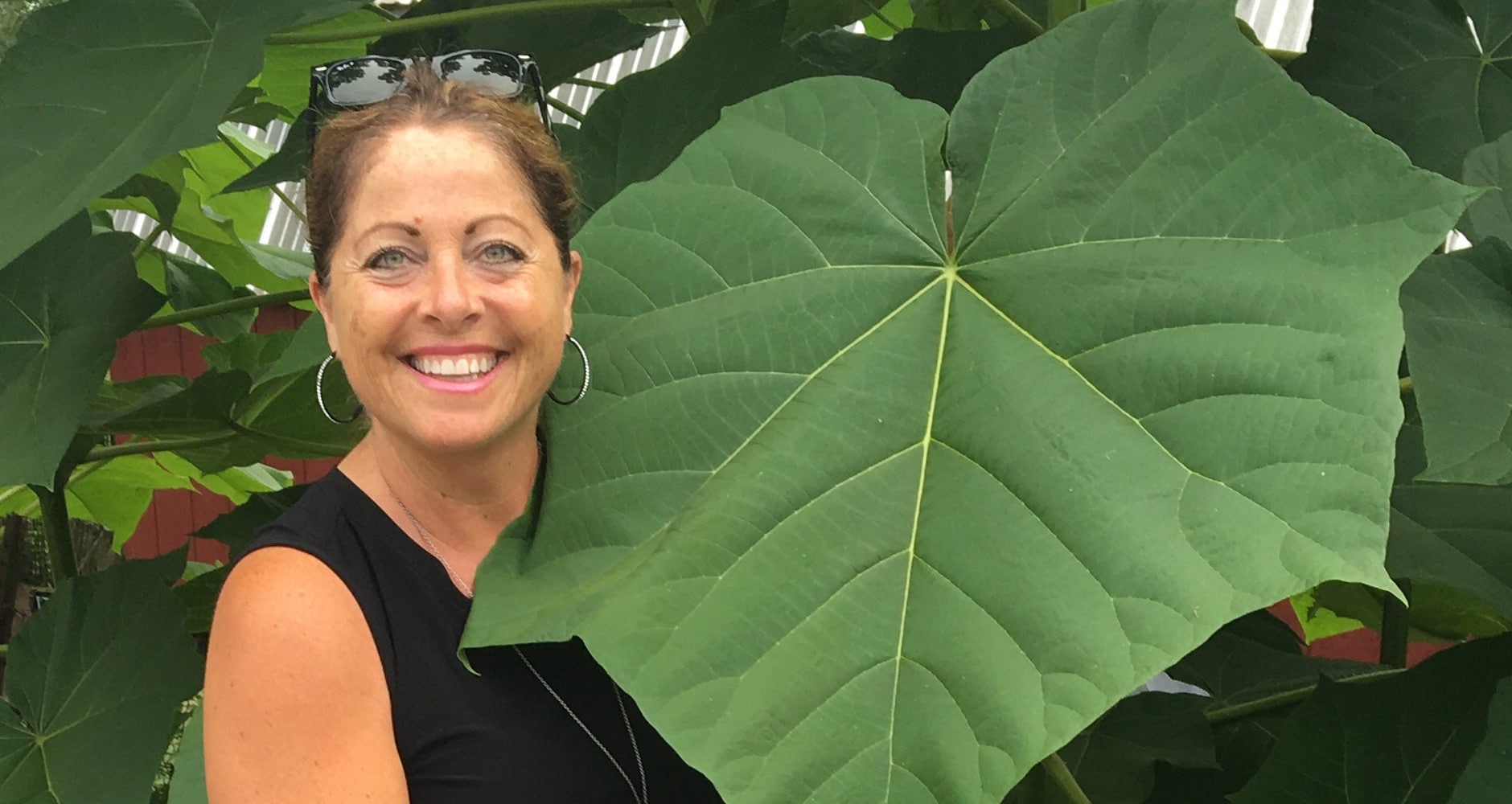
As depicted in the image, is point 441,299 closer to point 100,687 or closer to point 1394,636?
point 100,687

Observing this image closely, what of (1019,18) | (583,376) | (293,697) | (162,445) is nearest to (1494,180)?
(1019,18)

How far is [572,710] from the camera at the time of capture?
17.8 inches

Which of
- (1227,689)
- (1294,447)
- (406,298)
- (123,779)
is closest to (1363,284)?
(1294,447)

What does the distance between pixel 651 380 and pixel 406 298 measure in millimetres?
89

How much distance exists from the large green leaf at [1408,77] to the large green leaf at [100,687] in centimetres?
60

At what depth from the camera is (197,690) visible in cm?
62

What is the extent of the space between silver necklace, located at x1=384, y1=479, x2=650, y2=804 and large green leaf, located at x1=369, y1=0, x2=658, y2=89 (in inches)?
11.3

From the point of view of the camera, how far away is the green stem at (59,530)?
2.46 feet

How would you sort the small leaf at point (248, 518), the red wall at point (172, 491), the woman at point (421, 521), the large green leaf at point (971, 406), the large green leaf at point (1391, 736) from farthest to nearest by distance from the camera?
the red wall at point (172, 491) → the small leaf at point (248, 518) → the large green leaf at point (1391, 736) → the woman at point (421, 521) → the large green leaf at point (971, 406)

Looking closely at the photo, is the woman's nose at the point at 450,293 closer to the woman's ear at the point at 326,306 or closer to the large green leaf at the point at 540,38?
the woman's ear at the point at 326,306

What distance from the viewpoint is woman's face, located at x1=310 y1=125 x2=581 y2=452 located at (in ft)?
1.32

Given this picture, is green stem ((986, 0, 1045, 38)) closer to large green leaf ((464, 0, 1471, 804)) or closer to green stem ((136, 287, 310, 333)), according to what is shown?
large green leaf ((464, 0, 1471, 804))

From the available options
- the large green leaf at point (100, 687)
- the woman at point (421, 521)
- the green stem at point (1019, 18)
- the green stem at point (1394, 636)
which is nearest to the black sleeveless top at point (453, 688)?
the woman at point (421, 521)

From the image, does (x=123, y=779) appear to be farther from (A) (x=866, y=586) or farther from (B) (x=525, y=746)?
(A) (x=866, y=586)
